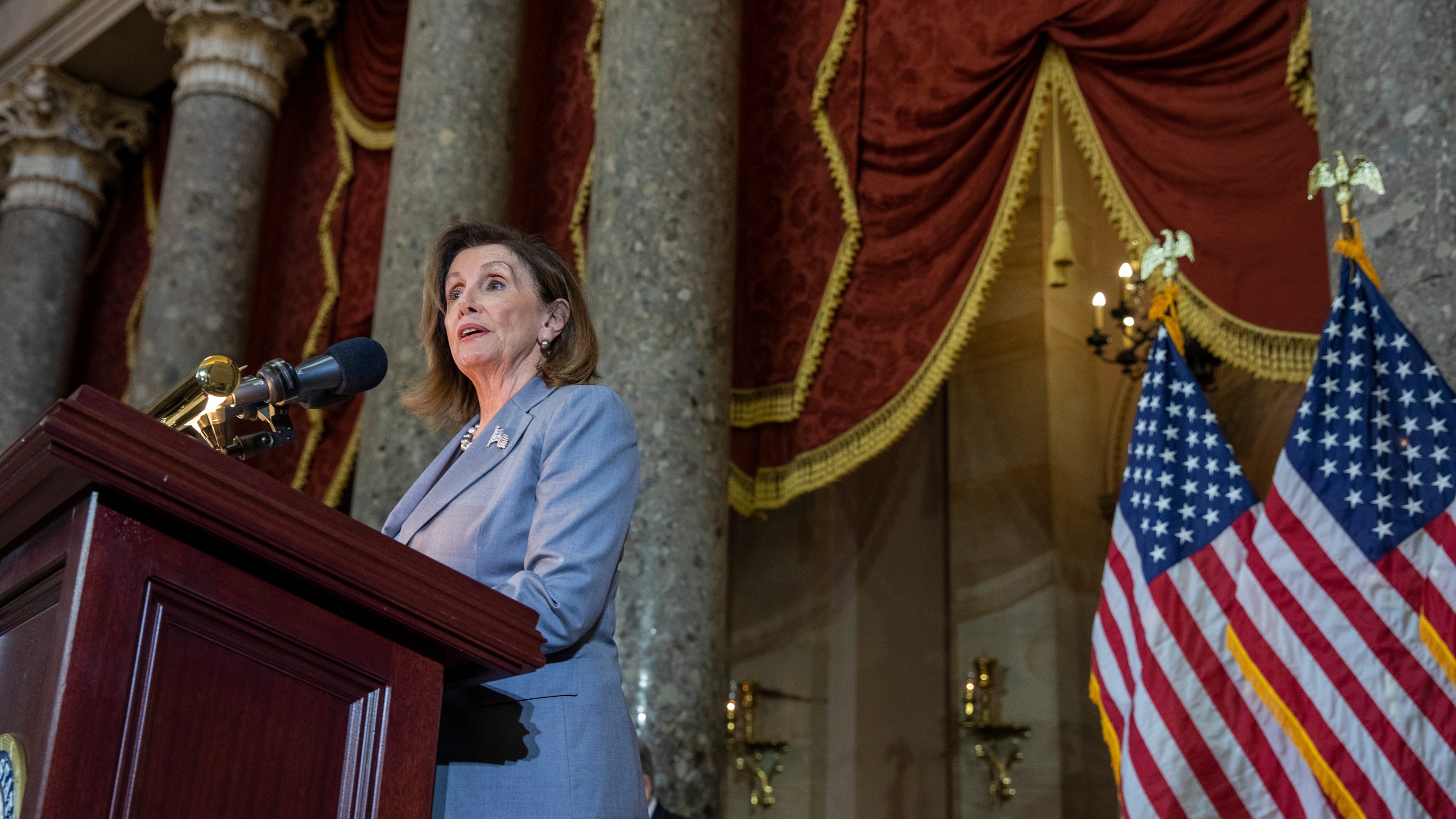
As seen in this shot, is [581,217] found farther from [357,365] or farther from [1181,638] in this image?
[357,365]

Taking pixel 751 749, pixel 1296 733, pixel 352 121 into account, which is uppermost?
pixel 352 121

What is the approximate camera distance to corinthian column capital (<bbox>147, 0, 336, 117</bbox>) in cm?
753

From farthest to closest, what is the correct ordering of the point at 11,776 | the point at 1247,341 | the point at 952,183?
the point at 952,183 < the point at 1247,341 < the point at 11,776

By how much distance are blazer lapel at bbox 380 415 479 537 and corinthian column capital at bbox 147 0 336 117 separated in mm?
6248

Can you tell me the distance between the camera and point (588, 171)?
5887 mm

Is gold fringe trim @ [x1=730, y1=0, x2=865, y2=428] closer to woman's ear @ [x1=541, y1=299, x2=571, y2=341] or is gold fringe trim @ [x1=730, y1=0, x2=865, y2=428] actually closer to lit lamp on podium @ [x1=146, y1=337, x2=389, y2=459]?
woman's ear @ [x1=541, y1=299, x2=571, y2=341]

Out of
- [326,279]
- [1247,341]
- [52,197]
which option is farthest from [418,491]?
[52,197]

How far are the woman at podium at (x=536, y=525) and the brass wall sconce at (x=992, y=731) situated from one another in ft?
18.8

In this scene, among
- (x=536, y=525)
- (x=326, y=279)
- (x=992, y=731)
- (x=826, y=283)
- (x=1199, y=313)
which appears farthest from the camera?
(x=992, y=731)

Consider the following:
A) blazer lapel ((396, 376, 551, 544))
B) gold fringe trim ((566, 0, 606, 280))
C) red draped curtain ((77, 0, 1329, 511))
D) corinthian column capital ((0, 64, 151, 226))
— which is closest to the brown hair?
blazer lapel ((396, 376, 551, 544))

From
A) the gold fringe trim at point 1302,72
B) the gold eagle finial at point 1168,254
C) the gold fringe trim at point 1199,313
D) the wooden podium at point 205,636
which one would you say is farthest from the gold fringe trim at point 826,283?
the wooden podium at point 205,636

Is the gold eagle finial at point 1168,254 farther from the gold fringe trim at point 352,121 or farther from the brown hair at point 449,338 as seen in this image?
the gold fringe trim at point 352,121

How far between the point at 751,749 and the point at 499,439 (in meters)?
5.86

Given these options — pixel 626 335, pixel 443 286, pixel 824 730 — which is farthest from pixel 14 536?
pixel 824 730
